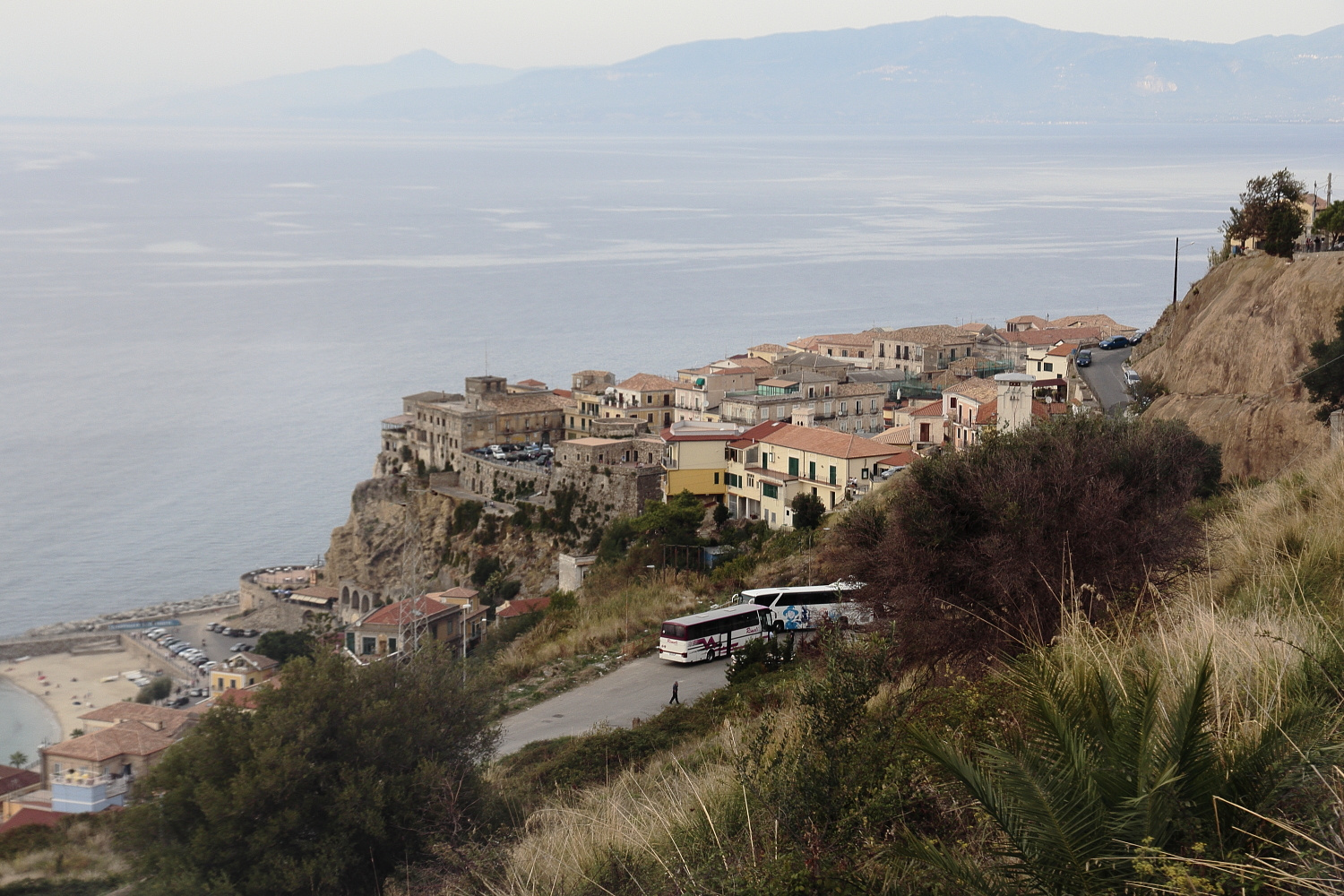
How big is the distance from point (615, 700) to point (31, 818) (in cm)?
637

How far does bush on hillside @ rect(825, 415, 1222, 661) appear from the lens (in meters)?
7.15

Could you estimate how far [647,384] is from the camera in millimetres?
39000

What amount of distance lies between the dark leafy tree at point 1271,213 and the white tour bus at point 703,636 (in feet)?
39.7

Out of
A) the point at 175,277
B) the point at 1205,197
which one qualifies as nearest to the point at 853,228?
the point at 1205,197

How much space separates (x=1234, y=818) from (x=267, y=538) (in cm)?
4387

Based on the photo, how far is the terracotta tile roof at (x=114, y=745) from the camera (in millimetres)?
15961

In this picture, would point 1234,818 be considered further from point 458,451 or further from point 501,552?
point 458,451

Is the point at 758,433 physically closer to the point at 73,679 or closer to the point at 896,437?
the point at 896,437

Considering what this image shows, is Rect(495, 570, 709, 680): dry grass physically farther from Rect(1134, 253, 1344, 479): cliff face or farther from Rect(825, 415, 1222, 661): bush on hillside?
Rect(1134, 253, 1344, 479): cliff face

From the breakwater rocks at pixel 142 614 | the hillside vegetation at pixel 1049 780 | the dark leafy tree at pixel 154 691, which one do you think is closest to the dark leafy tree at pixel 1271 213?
the hillside vegetation at pixel 1049 780

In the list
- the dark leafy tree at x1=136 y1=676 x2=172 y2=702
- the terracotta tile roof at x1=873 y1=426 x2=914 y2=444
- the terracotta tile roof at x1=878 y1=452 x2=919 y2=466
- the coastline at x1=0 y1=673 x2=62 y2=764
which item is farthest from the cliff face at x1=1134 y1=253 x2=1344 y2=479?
the dark leafy tree at x1=136 y1=676 x2=172 y2=702

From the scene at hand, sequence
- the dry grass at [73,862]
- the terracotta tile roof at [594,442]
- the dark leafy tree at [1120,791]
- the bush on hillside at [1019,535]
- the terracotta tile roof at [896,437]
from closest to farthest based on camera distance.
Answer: the dark leafy tree at [1120,791] → the bush on hillside at [1019,535] → the dry grass at [73,862] → the terracotta tile roof at [896,437] → the terracotta tile roof at [594,442]

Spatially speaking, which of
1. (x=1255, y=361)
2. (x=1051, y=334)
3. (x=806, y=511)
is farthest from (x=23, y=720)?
(x=1051, y=334)

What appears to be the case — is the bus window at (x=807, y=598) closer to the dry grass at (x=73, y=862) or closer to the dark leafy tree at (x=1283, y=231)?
the dry grass at (x=73, y=862)
